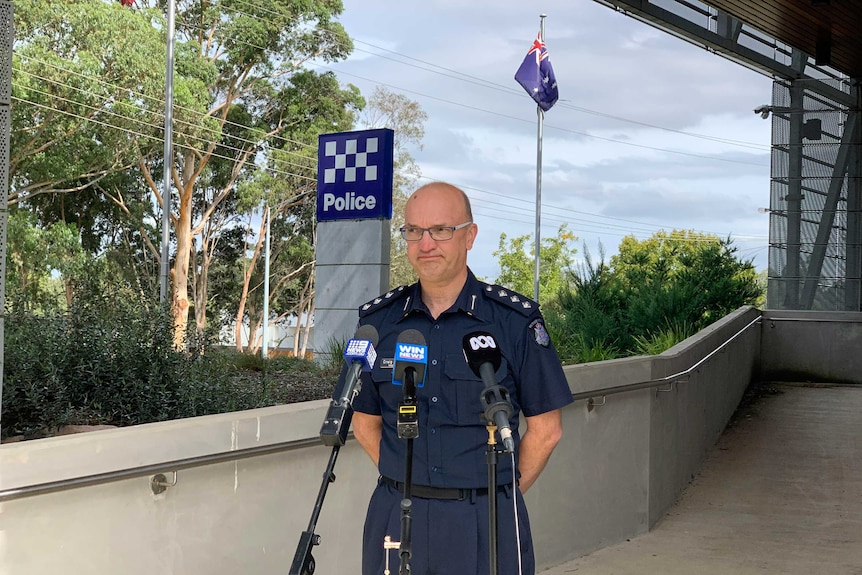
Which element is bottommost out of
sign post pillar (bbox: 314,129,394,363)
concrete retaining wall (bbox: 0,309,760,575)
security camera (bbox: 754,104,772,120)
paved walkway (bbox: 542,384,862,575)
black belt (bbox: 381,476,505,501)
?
paved walkway (bbox: 542,384,862,575)

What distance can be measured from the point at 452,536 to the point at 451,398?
372 millimetres

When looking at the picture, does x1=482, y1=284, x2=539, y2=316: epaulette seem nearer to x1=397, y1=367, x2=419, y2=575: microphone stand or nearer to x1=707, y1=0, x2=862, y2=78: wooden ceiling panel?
x1=397, y1=367, x2=419, y2=575: microphone stand

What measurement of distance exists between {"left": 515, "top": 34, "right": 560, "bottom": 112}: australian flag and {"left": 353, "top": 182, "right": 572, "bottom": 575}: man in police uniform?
2727 centimetres

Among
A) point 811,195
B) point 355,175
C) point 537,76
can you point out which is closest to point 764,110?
point 811,195

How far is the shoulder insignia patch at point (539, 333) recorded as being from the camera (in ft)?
9.51

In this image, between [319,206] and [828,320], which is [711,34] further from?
[319,206]

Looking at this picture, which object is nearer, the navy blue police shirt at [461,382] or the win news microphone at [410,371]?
the win news microphone at [410,371]

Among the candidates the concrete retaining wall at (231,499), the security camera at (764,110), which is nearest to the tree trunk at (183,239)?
the security camera at (764,110)

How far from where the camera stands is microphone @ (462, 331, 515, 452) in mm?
2303

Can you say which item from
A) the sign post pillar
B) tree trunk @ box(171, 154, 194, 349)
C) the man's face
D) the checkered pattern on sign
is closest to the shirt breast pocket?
the man's face

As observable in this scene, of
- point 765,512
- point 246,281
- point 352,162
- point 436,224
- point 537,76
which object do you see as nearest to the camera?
point 436,224

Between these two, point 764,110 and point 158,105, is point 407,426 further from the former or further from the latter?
point 158,105

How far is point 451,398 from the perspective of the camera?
9.35 ft

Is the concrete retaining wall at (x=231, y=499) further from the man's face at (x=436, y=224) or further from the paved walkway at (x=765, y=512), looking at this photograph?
the man's face at (x=436, y=224)
